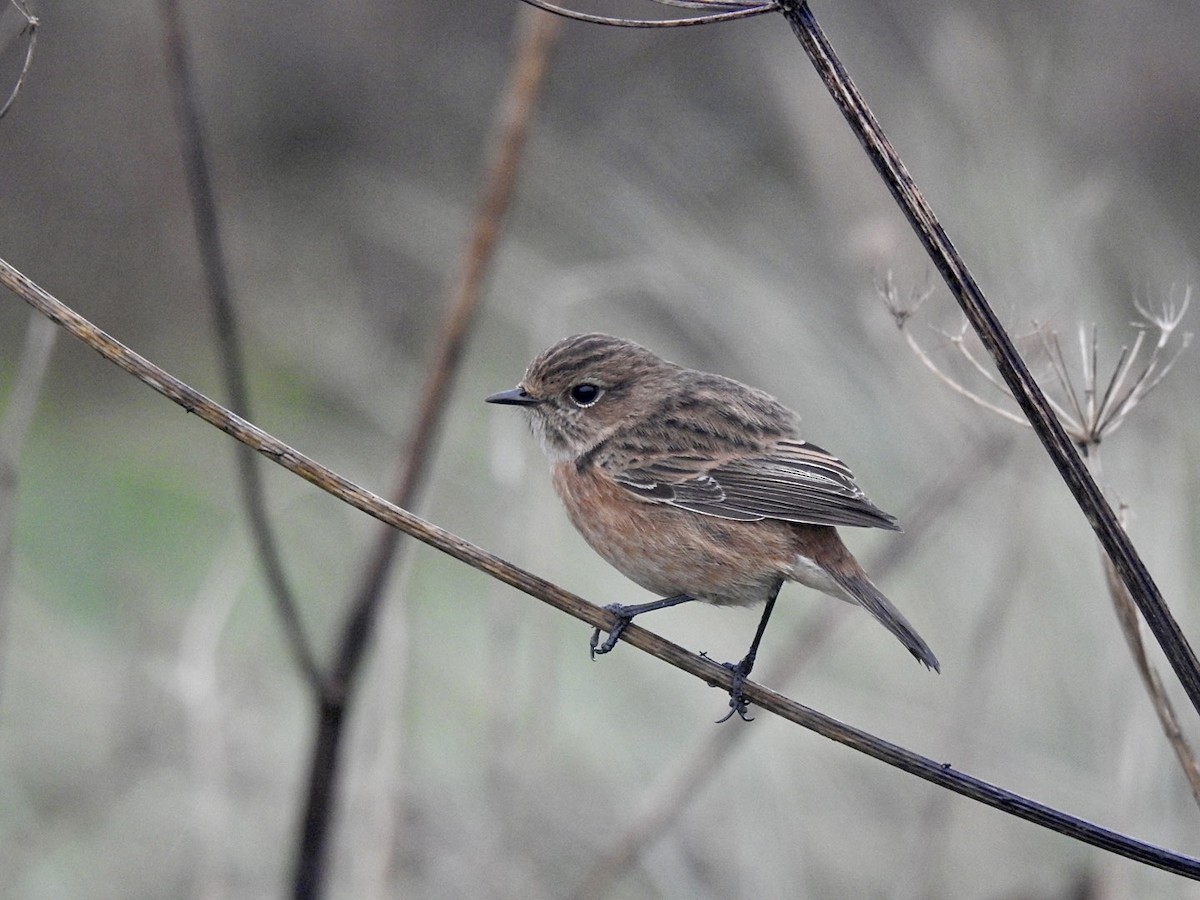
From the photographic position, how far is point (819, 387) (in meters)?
5.79

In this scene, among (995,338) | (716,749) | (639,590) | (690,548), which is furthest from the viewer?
(639,590)

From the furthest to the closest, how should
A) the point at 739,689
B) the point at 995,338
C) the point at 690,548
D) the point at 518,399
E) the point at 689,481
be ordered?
the point at 518,399
the point at 689,481
the point at 690,548
the point at 739,689
the point at 995,338

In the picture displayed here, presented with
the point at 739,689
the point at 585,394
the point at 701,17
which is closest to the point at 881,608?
the point at 739,689

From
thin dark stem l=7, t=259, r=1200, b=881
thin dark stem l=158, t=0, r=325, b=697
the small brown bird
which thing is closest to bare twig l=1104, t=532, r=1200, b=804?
thin dark stem l=7, t=259, r=1200, b=881

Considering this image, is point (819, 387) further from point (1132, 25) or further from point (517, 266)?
point (1132, 25)

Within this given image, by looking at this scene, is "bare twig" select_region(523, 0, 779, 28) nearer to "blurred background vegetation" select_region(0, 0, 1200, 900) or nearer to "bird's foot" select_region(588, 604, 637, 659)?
"bird's foot" select_region(588, 604, 637, 659)

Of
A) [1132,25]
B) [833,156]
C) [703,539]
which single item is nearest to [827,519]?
[703,539]

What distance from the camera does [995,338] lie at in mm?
1989

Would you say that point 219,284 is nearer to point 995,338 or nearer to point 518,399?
point 518,399

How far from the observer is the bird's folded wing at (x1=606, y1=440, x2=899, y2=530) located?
3213 mm

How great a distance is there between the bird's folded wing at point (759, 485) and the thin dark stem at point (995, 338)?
3.58ft

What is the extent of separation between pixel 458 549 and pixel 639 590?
11.9 feet

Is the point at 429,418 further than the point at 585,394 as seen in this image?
No

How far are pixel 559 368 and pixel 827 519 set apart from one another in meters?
0.92
